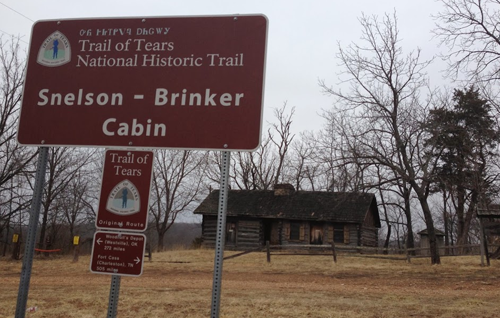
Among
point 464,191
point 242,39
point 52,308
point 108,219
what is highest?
point 464,191

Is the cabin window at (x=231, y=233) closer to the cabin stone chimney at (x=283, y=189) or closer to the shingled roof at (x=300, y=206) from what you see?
the shingled roof at (x=300, y=206)

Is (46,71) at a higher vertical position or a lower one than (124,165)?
higher

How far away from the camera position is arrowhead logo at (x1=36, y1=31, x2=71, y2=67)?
3932 mm

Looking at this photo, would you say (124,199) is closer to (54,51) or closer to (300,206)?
(54,51)

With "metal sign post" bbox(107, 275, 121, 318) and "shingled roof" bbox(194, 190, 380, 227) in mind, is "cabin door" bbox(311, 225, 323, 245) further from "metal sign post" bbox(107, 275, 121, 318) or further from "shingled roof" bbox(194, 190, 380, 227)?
"metal sign post" bbox(107, 275, 121, 318)

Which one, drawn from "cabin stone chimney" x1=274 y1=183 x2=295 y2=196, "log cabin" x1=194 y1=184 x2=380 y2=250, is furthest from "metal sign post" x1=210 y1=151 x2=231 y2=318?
"cabin stone chimney" x1=274 y1=183 x2=295 y2=196

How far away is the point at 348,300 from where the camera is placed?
10.6m

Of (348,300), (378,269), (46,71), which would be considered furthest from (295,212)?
(46,71)

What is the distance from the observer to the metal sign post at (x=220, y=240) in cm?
317

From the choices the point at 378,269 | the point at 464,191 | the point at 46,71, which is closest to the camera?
the point at 46,71

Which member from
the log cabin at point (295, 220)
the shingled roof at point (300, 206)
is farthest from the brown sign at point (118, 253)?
the log cabin at point (295, 220)

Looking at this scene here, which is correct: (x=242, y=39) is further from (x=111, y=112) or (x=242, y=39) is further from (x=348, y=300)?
(x=348, y=300)

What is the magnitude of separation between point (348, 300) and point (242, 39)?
8.41 meters

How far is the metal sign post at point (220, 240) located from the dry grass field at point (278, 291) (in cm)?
537
